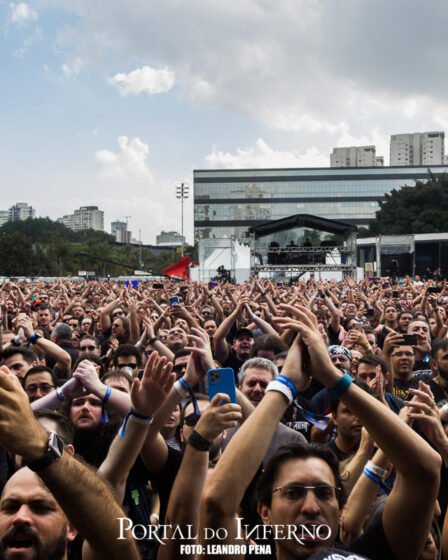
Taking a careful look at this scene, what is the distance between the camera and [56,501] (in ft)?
6.08

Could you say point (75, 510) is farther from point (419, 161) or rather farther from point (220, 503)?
point (419, 161)

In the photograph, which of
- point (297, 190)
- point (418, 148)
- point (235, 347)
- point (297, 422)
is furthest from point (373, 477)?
point (418, 148)

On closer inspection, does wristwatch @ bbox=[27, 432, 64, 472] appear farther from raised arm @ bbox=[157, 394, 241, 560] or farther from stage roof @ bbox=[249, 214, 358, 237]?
stage roof @ bbox=[249, 214, 358, 237]

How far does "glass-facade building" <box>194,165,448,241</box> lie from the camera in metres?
96.8

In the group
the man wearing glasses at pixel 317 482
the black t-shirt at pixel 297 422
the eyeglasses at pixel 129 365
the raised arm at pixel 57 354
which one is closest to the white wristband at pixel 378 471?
the man wearing glasses at pixel 317 482

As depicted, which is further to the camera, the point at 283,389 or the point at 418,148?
the point at 418,148

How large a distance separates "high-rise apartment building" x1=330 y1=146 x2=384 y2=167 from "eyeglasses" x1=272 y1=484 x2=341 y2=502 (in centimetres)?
13915

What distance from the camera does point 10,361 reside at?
5418mm

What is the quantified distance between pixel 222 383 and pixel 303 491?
50 cm

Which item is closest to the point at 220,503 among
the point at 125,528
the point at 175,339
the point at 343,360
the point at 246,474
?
the point at 246,474

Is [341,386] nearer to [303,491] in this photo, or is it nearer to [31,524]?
[303,491]

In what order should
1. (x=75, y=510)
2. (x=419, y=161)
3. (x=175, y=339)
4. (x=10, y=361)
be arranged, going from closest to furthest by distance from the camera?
(x=75, y=510)
(x=10, y=361)
(x=175, y=339)
(x=419, y=161)

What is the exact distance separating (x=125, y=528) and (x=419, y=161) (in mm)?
164769

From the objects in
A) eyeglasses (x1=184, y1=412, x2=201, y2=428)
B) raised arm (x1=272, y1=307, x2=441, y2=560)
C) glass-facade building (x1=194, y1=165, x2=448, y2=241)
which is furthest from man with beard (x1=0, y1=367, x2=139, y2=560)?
glass-facade building (x1=194, y1=165, x2=448, y2=241)
